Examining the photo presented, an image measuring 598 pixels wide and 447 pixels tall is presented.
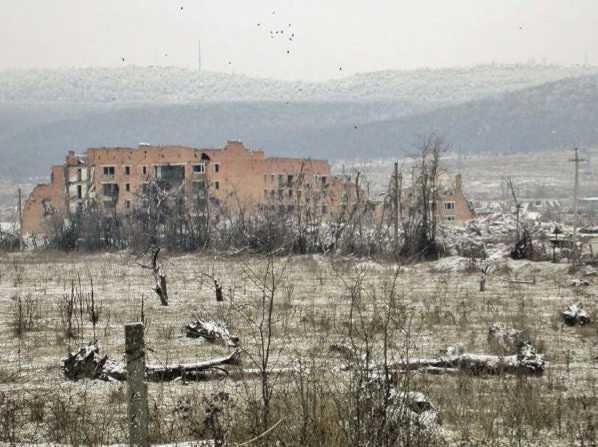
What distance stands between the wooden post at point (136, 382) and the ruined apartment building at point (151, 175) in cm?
6134

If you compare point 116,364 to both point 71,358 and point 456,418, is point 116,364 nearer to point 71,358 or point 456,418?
point 71,358

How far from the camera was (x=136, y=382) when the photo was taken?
6.70 meters

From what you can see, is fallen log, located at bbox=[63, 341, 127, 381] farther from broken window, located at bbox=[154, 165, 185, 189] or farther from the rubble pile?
broken window, located at bbox=[154, 165, 185, 189]

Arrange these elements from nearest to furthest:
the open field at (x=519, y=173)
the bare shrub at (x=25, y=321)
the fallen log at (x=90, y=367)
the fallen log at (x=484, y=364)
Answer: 1. the fallen log at (x=90, y=367)
2. the fallen log at (x=484, y=364)
3. the bare shrub at (x=25, y=321)
4. the open field at (x=519, y=173)

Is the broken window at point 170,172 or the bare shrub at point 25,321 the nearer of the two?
the bare shrub at point 25,321

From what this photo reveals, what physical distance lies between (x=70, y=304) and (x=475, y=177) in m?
147

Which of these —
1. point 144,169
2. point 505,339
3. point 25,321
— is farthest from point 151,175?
point 505,339

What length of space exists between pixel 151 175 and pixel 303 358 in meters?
57.5

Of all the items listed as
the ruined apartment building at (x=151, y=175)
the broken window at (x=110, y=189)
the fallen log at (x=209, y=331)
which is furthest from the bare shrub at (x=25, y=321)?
the broken window at (x=110, y=189)

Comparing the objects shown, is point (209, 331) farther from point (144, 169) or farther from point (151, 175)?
point (144, 169)

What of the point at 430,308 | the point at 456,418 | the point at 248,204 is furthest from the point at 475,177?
the point at 456,418

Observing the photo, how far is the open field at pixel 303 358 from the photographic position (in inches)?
326

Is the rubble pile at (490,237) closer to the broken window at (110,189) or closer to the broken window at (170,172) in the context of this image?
the broken window at (170,172)

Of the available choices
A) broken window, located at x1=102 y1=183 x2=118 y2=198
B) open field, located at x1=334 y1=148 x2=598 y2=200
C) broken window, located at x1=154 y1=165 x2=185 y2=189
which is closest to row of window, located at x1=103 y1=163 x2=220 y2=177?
broken window, located at x1=102 y1=183 x2=118 y2=198
